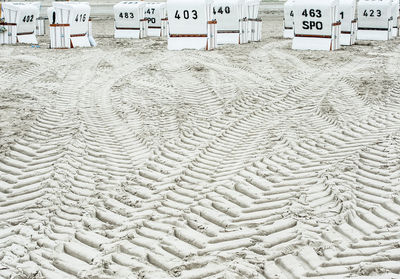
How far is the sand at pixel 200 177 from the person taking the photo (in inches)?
154

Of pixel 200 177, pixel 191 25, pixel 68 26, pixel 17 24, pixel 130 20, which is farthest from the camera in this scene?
pixel 130 20

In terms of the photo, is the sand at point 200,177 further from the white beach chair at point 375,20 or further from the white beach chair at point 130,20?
the white beach chair at point 130,20

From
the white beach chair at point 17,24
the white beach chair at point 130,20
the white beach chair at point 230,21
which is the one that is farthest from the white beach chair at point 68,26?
the white beach chair at point 230,21

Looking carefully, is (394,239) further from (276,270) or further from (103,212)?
(103,212)

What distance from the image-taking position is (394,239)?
13.3 ft

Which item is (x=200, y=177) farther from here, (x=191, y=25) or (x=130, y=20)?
(x=130, y=20)

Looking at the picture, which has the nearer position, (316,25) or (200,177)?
(200,177)

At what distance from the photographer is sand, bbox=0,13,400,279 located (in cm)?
391

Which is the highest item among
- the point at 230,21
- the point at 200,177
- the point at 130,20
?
the point at 230,21

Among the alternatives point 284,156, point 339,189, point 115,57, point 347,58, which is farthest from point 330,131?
point 115,57

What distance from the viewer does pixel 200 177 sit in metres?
5.73

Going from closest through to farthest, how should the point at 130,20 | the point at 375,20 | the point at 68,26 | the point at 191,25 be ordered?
the point at 191,25, the point at 68,26, the point at 375,20, the point at 130,20

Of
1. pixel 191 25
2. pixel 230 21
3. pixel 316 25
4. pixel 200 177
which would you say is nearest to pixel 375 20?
pixel 316 25

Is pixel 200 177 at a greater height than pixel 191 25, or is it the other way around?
pixel 191 25
